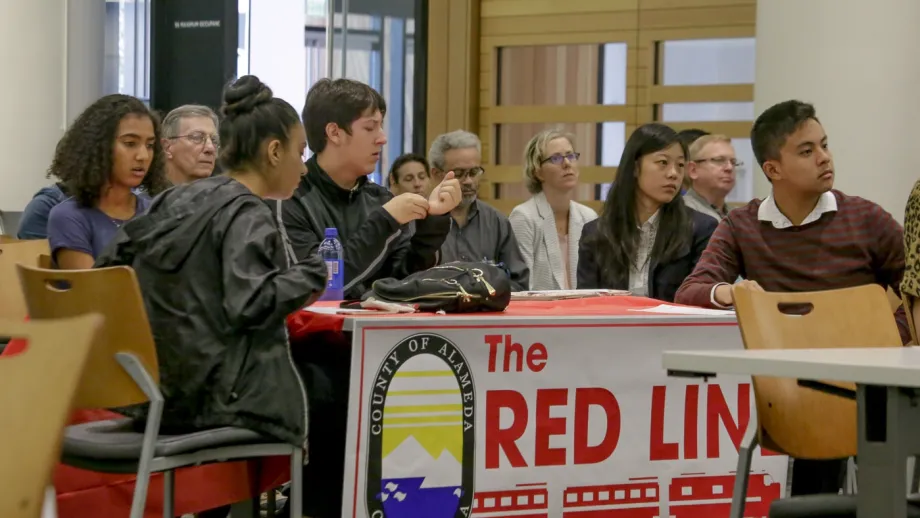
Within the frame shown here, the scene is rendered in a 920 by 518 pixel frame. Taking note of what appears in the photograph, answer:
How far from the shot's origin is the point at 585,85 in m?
7.18

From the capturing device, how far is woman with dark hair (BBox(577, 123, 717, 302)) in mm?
4098

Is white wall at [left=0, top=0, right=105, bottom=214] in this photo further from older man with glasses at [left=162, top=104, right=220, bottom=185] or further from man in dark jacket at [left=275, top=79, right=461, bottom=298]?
man in dark jacket at [left=275, top=79, right=461, bottom=298]

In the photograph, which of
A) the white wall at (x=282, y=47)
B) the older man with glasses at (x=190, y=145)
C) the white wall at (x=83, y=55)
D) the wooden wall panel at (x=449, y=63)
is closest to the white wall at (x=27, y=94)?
the white wall at (x=83, y=55)

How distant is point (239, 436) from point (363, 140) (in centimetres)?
Answer: 137

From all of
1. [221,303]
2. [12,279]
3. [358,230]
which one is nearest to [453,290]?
[358,230]

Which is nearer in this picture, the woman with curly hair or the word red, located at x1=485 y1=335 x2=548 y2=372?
the word red, located at x1=485 y1=335 x2=548 y2=372

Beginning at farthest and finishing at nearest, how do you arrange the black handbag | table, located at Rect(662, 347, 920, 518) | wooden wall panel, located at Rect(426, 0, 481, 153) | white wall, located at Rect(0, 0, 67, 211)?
1. wooden wall panel, located at Rect(426, 0, 481, 153)
2. white wall, located at Rect(0, 0, 67, 211)
3. the black handbag
4. table, located at Rect(662, 347, 920, 518)

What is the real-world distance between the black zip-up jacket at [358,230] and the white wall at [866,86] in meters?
2.15

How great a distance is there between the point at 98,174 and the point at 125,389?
1.43 metres

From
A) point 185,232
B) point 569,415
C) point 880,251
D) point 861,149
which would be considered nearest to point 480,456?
point 569,415

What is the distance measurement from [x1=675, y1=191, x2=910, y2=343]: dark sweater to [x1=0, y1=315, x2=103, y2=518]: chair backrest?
227 cm

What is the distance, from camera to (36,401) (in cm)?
129

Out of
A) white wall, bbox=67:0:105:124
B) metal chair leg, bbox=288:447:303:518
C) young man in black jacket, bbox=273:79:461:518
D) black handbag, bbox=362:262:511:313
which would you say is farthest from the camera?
white wall, bbox=67:0:105:124

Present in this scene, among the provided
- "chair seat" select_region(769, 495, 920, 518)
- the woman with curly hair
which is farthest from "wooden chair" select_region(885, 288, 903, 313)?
the woman with curly hair
